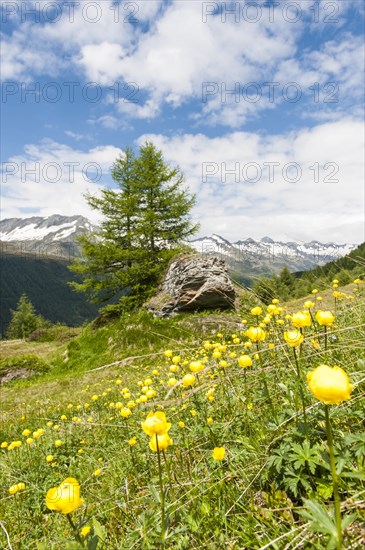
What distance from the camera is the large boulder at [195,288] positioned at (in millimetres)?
13031

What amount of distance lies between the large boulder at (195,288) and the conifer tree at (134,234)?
1.79 meters

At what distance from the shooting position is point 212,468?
212 cm

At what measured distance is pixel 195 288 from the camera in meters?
13.3

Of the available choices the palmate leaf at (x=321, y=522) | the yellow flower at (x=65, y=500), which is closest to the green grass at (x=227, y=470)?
the palmate leaf at (x=321, y=522)

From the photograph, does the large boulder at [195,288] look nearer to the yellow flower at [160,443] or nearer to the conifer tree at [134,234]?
the conifer tree at [134,234]

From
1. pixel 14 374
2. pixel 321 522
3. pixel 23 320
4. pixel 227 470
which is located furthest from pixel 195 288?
pixel 23 320

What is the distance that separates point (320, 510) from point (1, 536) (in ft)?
9.69

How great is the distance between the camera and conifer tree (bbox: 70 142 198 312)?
624 inches

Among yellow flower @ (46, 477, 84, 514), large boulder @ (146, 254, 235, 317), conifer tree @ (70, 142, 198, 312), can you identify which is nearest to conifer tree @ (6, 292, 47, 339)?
conifer tree @ (70, 142, 198, 312)

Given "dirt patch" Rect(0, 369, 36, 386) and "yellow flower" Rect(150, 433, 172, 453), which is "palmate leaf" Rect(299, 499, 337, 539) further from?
"dirt patch" Rect(0, 369, 36, 386)

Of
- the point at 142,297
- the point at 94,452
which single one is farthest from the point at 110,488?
the point at 142,297

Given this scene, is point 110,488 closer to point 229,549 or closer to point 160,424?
point 229,549

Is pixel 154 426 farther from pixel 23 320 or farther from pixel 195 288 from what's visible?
pixel 23 320

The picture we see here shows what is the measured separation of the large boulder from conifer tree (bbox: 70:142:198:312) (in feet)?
5.86
